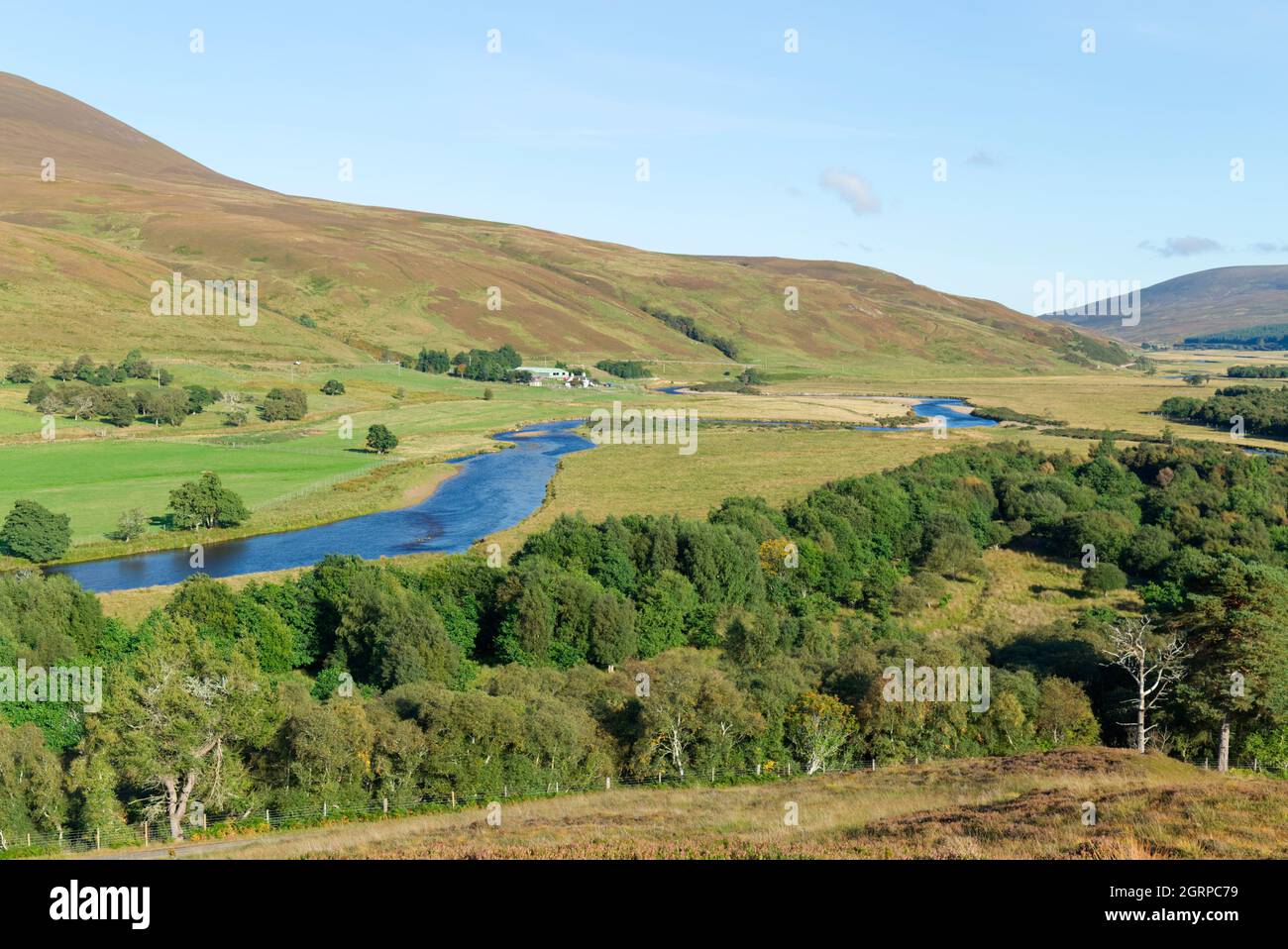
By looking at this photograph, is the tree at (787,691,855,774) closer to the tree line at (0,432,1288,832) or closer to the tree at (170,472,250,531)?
the tree line at (0,432,1288,832)

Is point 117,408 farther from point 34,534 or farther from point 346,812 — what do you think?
point 346,812

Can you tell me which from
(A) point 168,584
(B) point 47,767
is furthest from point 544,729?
(A) point 168,584

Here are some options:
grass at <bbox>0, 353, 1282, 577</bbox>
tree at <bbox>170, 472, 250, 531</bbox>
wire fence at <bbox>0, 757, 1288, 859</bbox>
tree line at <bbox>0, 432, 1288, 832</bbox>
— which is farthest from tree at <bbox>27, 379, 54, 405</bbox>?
wire fence at <bbox>0, 757, 1288, 859</bbox>

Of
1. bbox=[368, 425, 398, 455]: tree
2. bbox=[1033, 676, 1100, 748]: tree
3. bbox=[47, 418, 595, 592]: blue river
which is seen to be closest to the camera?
bbox=[1033, 676, 1100, 748]: tree

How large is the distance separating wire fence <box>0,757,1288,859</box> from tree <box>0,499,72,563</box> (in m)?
44.7

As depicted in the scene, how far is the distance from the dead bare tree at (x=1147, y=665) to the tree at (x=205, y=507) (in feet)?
209

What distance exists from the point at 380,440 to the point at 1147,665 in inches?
3513

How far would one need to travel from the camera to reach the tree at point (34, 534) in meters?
66.2

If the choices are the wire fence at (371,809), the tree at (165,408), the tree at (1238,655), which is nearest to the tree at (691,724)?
the wire fence at (371,809)

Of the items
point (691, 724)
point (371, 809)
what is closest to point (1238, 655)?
point (691, 724)

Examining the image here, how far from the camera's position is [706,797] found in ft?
99.8

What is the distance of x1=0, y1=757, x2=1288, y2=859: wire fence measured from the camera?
27812mm
